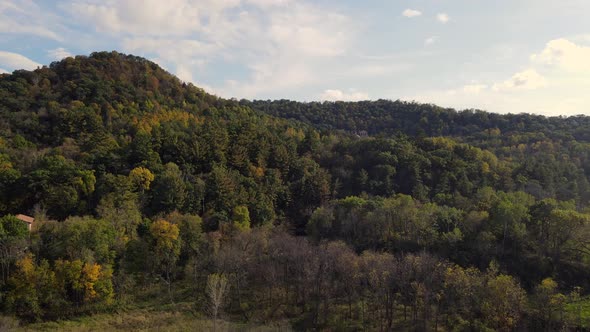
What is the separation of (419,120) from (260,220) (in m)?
58.6

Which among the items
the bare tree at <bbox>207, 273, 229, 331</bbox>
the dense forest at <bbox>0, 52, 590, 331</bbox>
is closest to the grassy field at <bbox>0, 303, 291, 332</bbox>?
the dense forest at <bbox>0, 52, 590, 331</bbox>

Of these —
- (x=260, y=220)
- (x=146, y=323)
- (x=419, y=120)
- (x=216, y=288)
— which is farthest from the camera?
(x=419, y=120)

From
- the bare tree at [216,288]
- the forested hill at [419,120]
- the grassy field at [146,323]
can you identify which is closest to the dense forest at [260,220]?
the bare tree at [216,288]

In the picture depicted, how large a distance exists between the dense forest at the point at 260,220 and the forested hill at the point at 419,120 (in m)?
15.8

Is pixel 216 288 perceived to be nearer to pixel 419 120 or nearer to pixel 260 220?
pixel 260 220

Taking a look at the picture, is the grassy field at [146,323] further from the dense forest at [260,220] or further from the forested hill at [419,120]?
the forested hill at [419,120]

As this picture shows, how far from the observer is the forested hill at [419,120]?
7756 centimetres

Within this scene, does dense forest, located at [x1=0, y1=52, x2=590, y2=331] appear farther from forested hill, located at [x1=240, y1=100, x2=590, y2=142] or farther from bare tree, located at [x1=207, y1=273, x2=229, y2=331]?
forested hill, located at [x1=240, y1=100, x2=590, y2=142]

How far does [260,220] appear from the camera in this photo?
42.0 m

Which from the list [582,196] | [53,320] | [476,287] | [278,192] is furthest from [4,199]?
[582,196]

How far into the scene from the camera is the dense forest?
25.9 m

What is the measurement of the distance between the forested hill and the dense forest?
15.8 meters

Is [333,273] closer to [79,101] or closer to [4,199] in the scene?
[4,199]

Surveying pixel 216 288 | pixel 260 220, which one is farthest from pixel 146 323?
pixel 260 220
